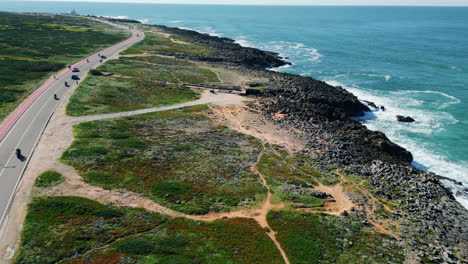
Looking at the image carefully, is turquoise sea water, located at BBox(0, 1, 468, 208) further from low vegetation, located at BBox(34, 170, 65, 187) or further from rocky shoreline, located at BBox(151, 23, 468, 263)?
low vegetation, located at BBox(34, 170, 65, 187)

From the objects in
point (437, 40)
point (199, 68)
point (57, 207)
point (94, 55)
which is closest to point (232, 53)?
point (199, 68)

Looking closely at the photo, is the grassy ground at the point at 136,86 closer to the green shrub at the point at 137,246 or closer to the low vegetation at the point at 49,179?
the low vegetation at the point at 49,179

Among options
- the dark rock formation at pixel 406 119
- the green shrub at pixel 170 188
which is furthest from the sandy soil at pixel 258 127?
the dark rock formation at pixel 406 119

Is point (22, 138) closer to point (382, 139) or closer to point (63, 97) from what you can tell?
point (63, 97)

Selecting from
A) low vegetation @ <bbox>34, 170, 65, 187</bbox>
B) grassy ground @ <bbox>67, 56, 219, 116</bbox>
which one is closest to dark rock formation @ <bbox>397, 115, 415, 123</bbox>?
grassy ground @ <bbox>67, 56, 219, 116</bbox>

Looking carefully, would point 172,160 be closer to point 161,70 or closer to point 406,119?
point 406,119

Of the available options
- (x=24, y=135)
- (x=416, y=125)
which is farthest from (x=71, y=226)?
(x=416, y=125)
